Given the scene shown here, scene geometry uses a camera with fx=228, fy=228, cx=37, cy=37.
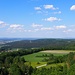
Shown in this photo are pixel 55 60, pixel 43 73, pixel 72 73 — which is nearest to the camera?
pixel 72 73

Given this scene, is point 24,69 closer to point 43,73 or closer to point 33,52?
point 43,73

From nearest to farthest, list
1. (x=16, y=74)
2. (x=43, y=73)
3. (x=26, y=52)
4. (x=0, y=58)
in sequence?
(x=43, y=73) < (x=16, y=74) < (x=0, y=58) < (x=26, y=52)

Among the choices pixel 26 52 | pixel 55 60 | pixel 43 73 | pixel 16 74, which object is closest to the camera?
pixel 43 73

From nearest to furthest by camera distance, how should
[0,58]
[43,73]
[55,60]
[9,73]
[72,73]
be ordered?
[72,73] → [43,73] → [9,73] → [55,60] → [0,58]

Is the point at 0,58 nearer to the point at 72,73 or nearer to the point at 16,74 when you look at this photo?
the point at 16,74

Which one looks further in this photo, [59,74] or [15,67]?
[15,67]

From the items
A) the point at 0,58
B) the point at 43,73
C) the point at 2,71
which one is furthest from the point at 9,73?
the point at 0,58

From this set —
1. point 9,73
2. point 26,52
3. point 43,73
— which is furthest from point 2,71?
point 26,52

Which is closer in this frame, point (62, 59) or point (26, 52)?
point (62, 59)
